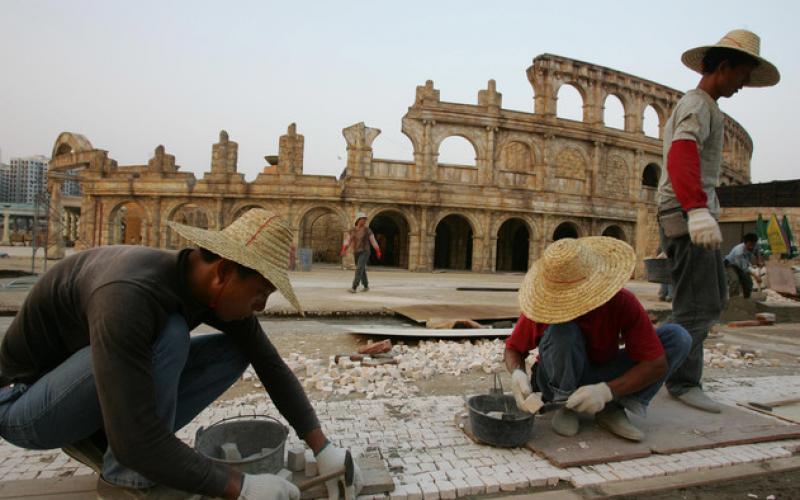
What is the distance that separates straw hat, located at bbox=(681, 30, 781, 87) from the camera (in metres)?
2.96

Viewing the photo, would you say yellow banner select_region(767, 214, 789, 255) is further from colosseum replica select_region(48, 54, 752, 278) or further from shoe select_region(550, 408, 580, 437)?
shoe select_region(550, 408, 580, 437)

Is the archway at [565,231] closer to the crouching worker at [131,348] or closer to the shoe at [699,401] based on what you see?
the shoe at [699,401]

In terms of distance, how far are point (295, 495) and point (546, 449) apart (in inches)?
53.9

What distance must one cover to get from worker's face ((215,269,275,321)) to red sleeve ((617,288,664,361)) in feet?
6.07

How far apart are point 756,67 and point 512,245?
24755mm

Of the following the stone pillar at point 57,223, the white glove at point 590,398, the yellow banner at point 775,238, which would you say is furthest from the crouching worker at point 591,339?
the stone pillar at point 57,223

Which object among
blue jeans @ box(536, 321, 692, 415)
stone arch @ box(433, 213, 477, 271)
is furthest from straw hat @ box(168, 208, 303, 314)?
stone arch @ box(433, 213, 477, 271)

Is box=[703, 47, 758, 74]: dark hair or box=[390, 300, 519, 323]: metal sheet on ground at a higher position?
box=[703, 47, 758, 74]: dark hair

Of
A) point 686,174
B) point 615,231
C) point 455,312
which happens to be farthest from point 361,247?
point 615,231

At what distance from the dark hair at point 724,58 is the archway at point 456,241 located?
73.1 feet

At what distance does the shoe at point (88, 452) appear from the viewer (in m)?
1.81

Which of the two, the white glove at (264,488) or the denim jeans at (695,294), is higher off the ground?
the denim jeans at (695,294)

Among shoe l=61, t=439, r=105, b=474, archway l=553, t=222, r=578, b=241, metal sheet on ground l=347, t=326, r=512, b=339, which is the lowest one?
metal sheet on ground l=347, t=326, r=512, b=339

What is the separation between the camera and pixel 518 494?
81.7 inches
